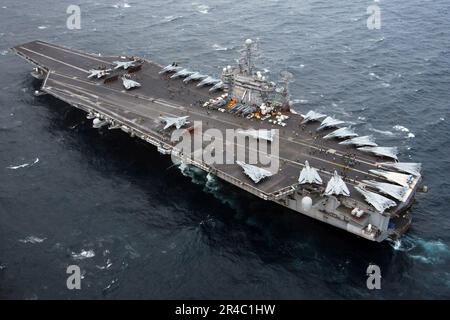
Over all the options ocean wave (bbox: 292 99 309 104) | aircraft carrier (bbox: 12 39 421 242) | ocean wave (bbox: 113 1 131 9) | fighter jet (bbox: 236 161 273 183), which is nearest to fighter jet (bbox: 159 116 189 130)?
aircraft carrier (bbox: 12 39 421 242)

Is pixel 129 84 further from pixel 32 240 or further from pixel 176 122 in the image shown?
pixel 32 240

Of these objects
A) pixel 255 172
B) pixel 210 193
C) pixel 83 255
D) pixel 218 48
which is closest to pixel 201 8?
pixel 218 48

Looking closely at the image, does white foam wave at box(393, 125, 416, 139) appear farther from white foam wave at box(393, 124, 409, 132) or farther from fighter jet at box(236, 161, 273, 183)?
fighter jet at box(236, 161, 273, 183)

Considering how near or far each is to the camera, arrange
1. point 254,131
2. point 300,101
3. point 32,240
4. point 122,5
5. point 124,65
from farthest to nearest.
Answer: point 122,5 < point 124,65 < point 300,101 < point 254,131 < point 32,240

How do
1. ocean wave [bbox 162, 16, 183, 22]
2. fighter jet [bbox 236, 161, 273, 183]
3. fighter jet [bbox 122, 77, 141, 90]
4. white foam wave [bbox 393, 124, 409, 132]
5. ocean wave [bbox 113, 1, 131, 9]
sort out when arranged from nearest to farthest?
fighter jet [bbox 236, 161, 273, 183]
white foam wave [bbox 393, 124, 409, 132]
fighter jet [bbox 122, 77, 141, 90]
ocean wave [bbox 162, 16, 183, 22]
ocean wave [bbox 113, 1, 131, 9]

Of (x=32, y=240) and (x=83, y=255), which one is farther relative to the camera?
(x=32, y=240)

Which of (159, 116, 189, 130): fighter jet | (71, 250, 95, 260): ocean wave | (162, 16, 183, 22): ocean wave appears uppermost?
(162, 16, 183, 22): ocean wave

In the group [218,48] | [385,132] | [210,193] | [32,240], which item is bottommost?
[32,240]
